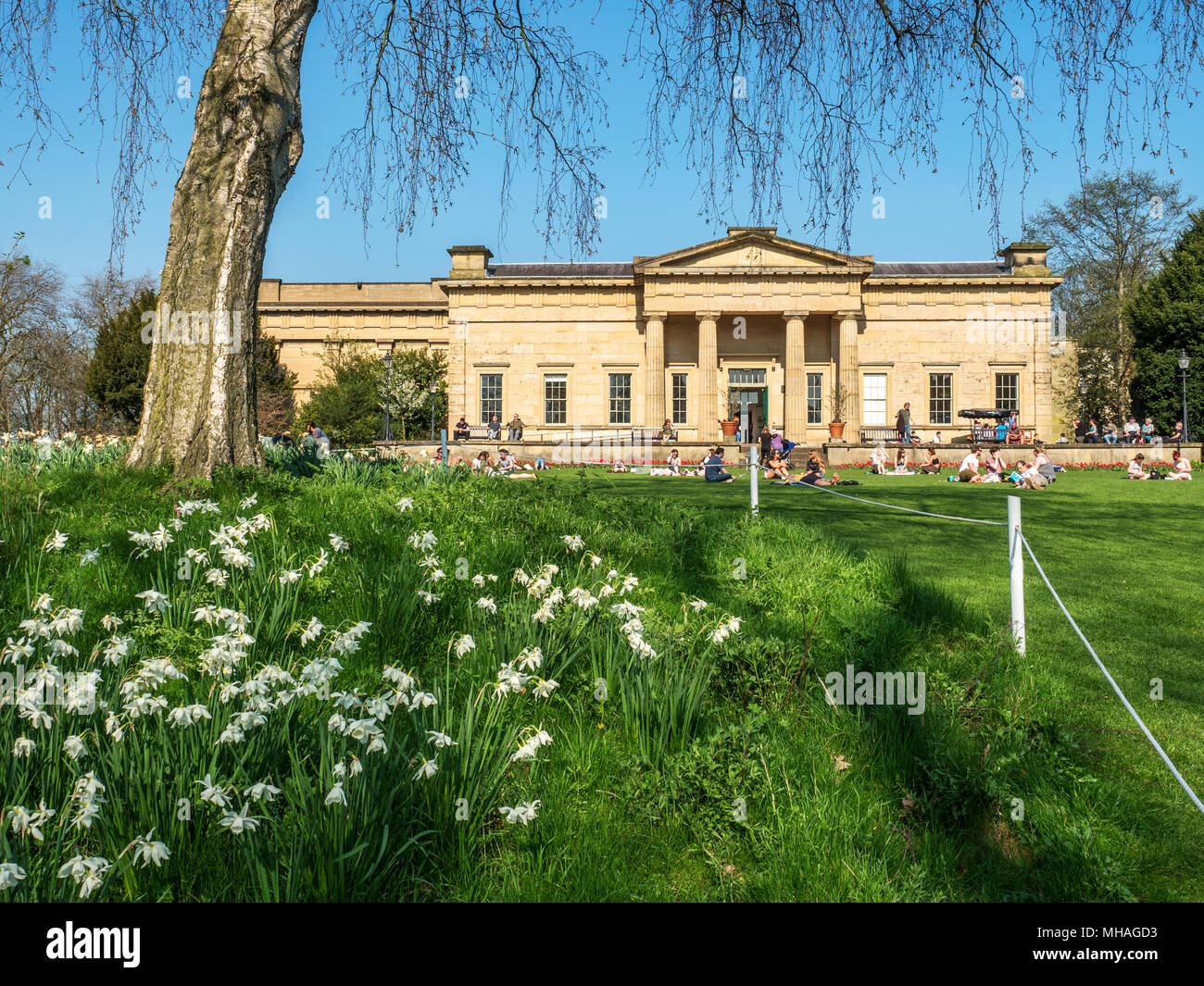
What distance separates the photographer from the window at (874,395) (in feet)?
153

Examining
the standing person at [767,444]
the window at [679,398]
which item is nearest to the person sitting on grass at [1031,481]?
the standing person at [767,444]

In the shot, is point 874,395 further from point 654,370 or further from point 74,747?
point 74,747

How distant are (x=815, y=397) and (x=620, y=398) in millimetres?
10675

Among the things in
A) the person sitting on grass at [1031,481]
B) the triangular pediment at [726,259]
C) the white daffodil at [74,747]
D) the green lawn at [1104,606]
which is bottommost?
the green lawn at [1104,606]

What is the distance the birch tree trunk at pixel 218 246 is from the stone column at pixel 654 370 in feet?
127

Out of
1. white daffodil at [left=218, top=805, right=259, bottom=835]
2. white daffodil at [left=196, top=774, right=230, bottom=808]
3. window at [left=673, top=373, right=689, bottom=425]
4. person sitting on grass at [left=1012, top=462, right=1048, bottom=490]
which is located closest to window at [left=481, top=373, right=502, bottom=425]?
window at [left=673, top=373, right=689, bottom=425]

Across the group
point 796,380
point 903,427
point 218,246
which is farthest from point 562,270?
point 218,246

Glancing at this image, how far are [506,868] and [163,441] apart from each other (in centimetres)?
569

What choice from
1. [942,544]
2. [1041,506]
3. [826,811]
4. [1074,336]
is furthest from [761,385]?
[826,811]

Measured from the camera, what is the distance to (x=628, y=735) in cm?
355

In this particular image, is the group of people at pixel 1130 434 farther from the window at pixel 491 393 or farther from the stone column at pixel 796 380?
the window at pixel 491 393

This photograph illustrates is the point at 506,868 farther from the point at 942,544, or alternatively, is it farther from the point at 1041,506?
the point at 1041,506

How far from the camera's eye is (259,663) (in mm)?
3584

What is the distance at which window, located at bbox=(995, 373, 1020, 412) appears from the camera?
154ft
